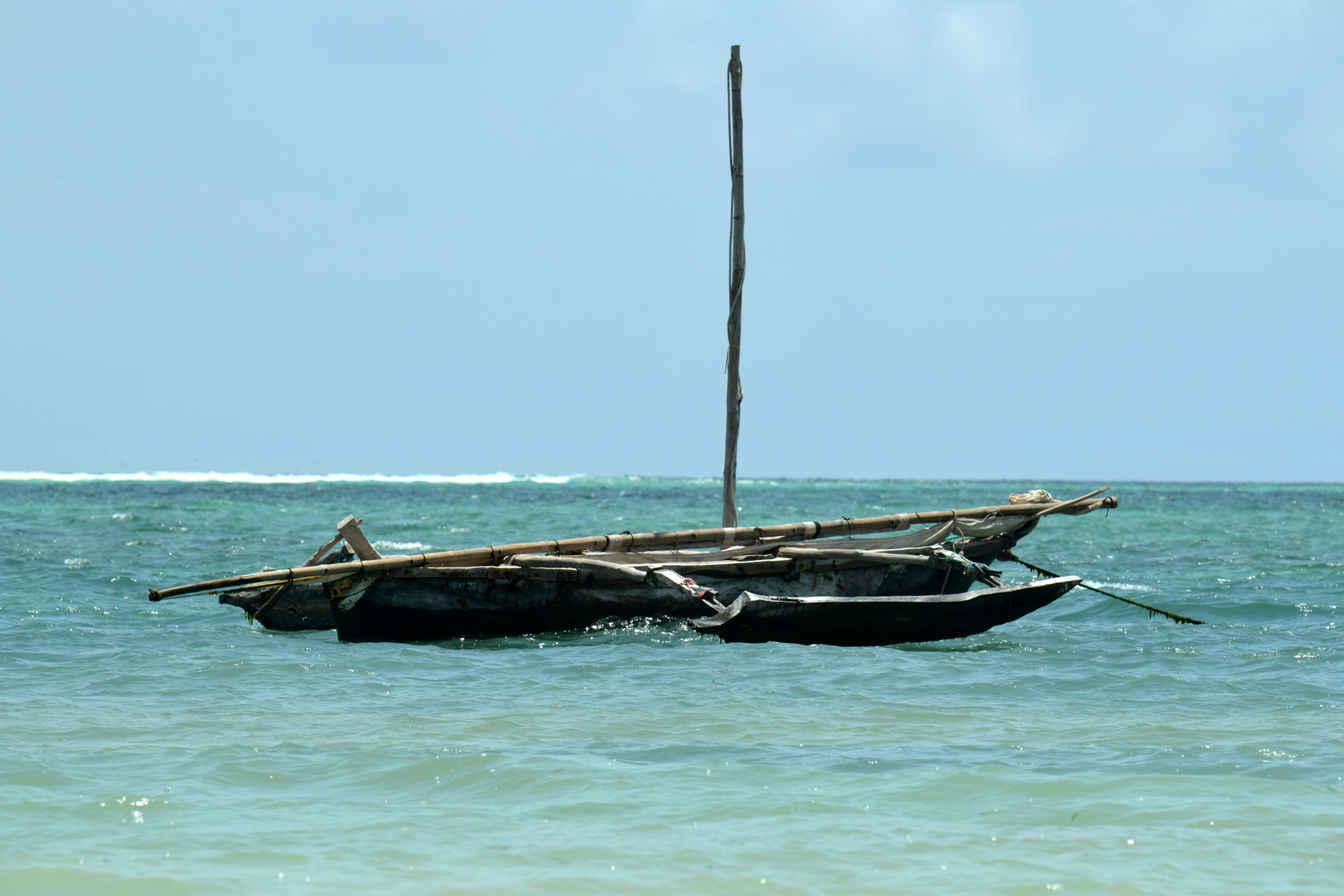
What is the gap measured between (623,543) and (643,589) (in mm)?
1104

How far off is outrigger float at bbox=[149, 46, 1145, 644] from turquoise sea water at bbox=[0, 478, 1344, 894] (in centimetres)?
29

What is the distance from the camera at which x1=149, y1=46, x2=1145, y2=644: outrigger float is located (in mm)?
10578

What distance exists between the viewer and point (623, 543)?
480 inches

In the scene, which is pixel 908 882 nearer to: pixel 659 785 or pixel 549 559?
pixel 659 785

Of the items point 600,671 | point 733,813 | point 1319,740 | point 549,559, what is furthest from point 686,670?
point 1319,740

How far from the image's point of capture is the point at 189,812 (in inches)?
219

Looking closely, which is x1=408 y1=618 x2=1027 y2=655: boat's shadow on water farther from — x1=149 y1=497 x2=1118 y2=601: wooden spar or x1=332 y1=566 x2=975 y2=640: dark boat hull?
x1=149 y1=497 x2=1118 y2=601: wooden spar

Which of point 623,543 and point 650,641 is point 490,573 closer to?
point 650,641

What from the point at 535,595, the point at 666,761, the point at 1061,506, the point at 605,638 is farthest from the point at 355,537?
→ the point at 1061,506

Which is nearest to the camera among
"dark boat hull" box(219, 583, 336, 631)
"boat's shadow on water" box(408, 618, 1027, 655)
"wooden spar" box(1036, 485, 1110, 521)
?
"boat's shadow on water" box(408, 618, 1027, 655)

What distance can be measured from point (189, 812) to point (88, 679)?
13.8 ft

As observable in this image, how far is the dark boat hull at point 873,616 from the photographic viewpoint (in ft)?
34.0

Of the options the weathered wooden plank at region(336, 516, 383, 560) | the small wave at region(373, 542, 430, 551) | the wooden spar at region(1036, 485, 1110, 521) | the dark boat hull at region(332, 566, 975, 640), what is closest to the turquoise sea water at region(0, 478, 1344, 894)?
the dark boat hull at region(332, 566, 975, 640)

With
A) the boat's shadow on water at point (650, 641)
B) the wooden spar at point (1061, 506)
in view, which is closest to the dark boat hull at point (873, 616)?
the boat's shadow on water at point (650, 641)
